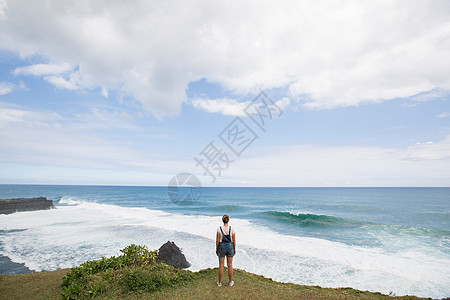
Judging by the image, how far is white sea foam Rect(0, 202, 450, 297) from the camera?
991cm

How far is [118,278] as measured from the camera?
6488mm

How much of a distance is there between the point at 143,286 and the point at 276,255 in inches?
352

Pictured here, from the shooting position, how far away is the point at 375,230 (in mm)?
20578

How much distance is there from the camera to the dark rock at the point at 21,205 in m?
32.5

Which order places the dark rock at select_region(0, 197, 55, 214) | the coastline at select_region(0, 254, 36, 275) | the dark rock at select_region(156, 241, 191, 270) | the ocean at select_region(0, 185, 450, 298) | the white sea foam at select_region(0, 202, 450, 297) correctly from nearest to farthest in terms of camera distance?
the white sea foam at select_region(0, 202, 450, 297)
the ocean at select_region(0, 185, 450, 298)
the dark rock at select_region(156, 241, 191, 270)
the coastline at select_region(0, 254, 36, 275)
the dark rock at select_region(0, 197, 55, 214)

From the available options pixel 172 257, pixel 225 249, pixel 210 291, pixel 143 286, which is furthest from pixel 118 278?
pixel 172 257

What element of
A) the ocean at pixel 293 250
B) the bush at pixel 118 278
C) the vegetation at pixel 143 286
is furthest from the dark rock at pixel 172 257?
the vegetation at pixel 143 286

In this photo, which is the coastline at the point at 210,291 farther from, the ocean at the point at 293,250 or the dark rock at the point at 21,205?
the dark rock at the point at 21,205

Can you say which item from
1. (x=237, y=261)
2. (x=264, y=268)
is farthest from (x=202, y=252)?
(x=264, y=268)

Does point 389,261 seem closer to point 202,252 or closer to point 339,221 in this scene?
point 202,252

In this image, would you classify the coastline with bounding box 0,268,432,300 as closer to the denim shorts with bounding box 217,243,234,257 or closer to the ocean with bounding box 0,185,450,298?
the denim shorts with bounding box 217,243,234,257

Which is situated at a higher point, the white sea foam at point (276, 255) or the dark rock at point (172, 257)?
the dark rock at point (172, 257)

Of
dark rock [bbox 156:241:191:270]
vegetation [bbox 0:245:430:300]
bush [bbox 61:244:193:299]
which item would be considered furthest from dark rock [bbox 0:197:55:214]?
bush [bbox 61:244:193:299]

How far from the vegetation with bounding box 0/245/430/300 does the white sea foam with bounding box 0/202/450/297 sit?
389 centimetres
